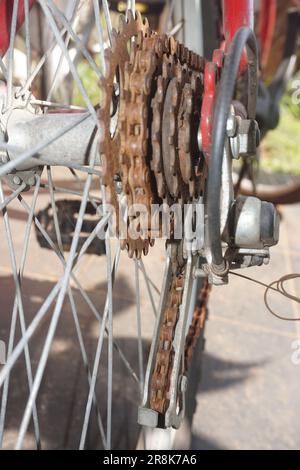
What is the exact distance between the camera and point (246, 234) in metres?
0.58

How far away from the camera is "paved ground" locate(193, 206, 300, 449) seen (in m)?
1.02

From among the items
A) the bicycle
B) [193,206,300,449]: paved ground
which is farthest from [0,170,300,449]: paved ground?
the bicycle

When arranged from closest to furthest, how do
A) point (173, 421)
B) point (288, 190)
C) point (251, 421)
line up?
1. point (173, 421)
2. point (251, 421)
3. point (288, 190)

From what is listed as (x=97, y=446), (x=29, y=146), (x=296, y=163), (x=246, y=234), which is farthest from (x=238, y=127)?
(x=296, y=163)

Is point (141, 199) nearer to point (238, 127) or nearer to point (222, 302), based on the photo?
point (238, 127)

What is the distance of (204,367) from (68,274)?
74cm

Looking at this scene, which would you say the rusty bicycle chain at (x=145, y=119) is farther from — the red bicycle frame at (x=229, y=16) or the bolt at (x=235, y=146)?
the red bicycle frame at (x=229, y=16)

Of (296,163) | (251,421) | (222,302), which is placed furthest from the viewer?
(296,163)

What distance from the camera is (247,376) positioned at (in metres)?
1.18

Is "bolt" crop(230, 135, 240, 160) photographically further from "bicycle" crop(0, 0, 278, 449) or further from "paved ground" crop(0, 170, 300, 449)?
"paved ground" crop(0, 170, 300, 449)

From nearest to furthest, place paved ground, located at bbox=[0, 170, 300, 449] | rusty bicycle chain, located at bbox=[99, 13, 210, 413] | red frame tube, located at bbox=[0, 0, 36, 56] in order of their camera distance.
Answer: rusty bicycle chain, located at bbox=[99, 13, 210, 413]
red frame tube, located at bbox=[0, 0, 36, 56]
paved ground, located at bbox=[0, 170, 300, 449]

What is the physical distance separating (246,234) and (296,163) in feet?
7.80

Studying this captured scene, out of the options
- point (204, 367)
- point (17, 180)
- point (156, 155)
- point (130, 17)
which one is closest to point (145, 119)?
point (156, 155)
